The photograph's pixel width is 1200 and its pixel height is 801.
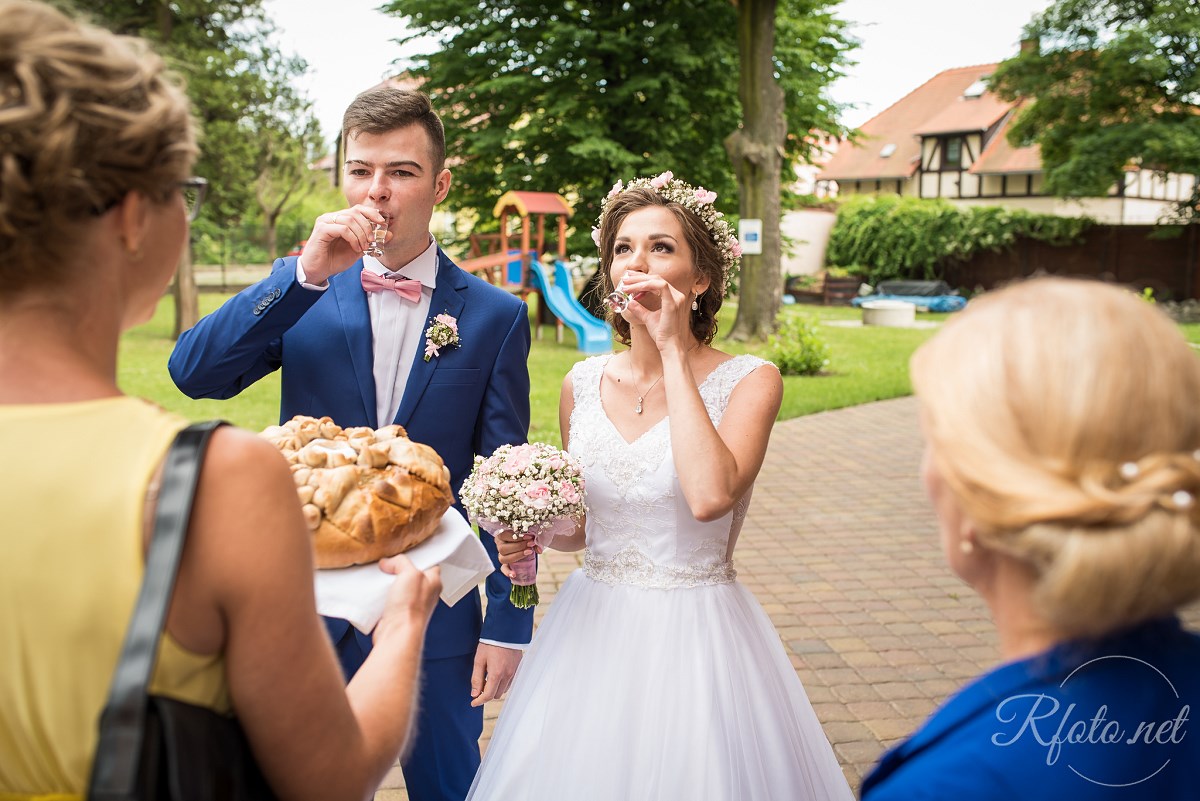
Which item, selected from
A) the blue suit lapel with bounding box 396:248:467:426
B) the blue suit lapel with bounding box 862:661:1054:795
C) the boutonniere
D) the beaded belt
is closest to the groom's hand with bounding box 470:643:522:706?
the beaded belt

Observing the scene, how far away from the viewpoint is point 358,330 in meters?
2.90

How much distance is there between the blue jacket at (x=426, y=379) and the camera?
2.83 m

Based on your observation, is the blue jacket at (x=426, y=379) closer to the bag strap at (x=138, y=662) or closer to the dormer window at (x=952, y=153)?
the bag strap at (x=138, y=662)

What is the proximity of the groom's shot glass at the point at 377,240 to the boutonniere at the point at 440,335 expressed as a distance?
282 mm

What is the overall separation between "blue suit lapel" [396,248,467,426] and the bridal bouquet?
0.27 metres

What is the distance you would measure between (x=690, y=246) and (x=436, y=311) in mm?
930

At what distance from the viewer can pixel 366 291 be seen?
2.99m

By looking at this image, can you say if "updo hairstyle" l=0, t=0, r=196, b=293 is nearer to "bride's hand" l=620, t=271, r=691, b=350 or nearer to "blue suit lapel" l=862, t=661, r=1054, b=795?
"blue suit lapel" l=862, t=661, r=1054, b=795

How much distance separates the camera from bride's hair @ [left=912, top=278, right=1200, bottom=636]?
117 cm

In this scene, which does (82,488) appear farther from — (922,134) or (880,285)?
(922,134)

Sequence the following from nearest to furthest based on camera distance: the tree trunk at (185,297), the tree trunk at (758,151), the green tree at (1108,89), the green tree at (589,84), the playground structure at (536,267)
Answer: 1. the tree trunk at (758,151)
2. the tree trunk at (185,297)
3. the playground structure at (536,267)
4. the green tree at (589,84)
5. the green tree at (1108,89)

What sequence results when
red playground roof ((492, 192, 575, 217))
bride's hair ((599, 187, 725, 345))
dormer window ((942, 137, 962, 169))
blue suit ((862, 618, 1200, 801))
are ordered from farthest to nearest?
dormer window ((942, 137, 962, 169)) < red playground roof ((492, 192, 575, 217)) < bride's hair ((599, 187, 725, 345)) < blue suit ((862, 618, 1200, 801))

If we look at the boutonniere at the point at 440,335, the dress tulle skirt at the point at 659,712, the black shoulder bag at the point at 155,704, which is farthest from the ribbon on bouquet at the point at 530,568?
the black shoulder bag at the point at 155,704

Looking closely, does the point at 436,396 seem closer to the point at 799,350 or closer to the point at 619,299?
the point at 619,299
